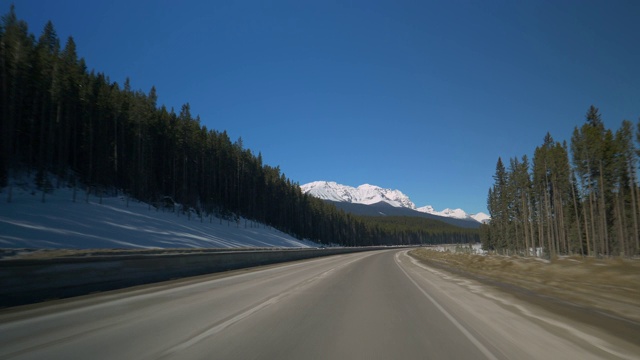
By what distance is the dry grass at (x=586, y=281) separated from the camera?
10062 millimetres

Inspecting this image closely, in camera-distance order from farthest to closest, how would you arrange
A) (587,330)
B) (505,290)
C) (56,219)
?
(56,219), (505,290), (587,330)

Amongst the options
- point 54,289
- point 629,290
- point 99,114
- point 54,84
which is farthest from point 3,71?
point 629,290

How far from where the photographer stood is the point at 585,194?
49531 mm

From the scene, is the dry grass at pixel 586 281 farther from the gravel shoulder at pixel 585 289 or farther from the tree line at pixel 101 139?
the tree line at pixel 101 139

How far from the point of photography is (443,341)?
639 centimetres

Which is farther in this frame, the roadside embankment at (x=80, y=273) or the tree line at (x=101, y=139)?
the tree line at (x=101, y=139)

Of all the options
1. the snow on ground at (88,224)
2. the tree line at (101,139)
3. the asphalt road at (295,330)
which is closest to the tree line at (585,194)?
the asphalt road at (295,330)

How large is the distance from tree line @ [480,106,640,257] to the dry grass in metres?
20.7

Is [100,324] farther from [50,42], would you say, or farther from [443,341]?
[50,42]

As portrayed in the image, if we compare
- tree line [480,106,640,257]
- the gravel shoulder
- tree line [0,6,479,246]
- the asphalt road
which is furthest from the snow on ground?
tree line [480,106,640,257]

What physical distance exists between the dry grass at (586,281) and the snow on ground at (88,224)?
3208 centimetres

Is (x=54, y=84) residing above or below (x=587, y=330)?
above

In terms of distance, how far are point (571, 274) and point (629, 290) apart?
4.26 metres

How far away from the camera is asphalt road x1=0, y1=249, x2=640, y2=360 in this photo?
5562mm
